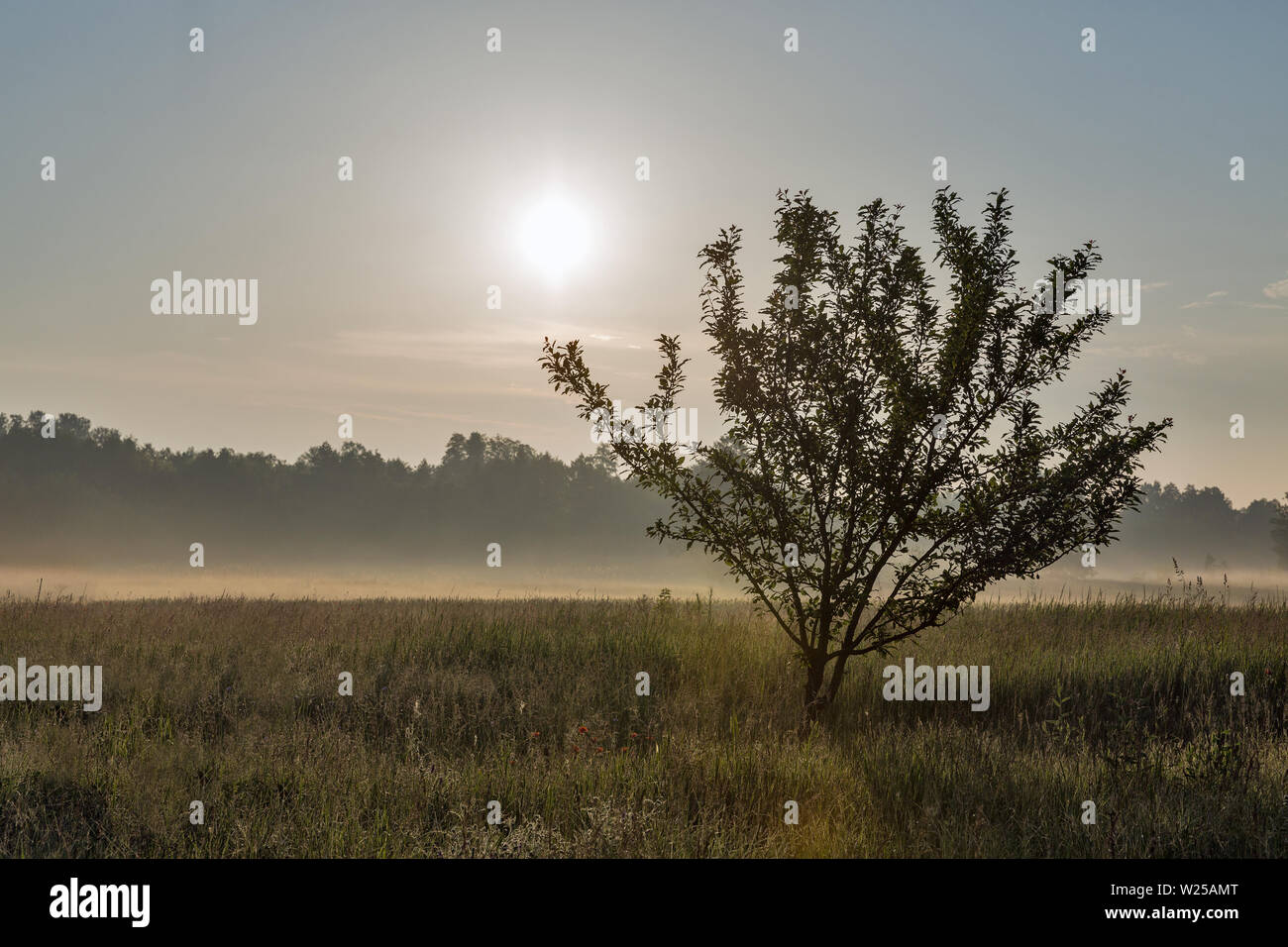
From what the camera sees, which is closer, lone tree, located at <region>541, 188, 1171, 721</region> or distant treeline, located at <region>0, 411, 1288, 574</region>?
lone tree, located at <region>541, 188, 1171, 721</region>

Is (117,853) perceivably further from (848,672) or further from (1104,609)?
(1104,609)

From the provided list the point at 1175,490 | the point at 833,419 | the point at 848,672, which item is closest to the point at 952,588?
the point at 833,419

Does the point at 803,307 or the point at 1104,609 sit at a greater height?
the point at 803,307

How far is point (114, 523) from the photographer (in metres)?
80.0

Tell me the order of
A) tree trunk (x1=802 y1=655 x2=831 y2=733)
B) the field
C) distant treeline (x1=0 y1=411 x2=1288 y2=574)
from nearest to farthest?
the field
tree trunk (x1=802 y1=655 x2=831 y2=733)
distant treeline (x1=0 y1=411 x2=1288 y2=574)

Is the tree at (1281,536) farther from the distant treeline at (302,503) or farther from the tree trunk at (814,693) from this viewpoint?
the tree trunk at (814,693)

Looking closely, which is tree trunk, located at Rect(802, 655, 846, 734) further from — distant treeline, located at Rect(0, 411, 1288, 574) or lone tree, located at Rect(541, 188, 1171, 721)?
distant treeline, located at Rect(0, 411, 1288, 574)

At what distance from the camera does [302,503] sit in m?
85.8

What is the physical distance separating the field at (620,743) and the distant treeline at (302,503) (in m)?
73.3

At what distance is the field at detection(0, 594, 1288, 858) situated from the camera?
6.25m

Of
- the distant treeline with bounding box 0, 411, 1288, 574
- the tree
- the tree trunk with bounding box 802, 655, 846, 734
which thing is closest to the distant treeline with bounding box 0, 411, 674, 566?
the distant treeline with bounding box 0, 411, 1288, 574

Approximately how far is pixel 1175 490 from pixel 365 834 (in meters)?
130

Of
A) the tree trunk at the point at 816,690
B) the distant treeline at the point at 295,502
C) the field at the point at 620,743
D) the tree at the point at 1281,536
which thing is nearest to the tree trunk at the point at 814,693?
the tree trunk at the point at 816,690

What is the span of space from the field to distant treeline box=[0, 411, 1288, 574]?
73274mm
